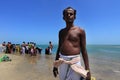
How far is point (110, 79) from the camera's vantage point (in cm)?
1016

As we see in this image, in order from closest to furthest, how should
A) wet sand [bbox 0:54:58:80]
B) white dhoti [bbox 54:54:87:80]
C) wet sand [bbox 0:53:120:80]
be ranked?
white dhoti [bbox 54:54:87:80], wet sand [bbox 0:54:58:80], wet sand [bbox 0:53:120:80]

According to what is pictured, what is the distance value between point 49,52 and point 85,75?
2214 cm

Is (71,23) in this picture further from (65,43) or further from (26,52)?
(26,52)

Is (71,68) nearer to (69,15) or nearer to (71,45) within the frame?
(71,45)

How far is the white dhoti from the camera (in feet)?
12.0

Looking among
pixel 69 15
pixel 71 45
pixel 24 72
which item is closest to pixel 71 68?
pixel 71 45

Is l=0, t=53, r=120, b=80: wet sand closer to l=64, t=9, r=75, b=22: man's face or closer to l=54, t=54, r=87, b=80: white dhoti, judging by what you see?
l=54, t=54, r=87, b=80: white dhoti

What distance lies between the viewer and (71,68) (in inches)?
146

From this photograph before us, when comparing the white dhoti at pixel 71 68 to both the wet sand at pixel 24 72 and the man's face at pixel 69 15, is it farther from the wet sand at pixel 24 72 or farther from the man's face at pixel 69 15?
the wet sand at pixel 24 72

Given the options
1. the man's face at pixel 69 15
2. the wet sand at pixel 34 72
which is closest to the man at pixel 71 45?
the man's face at pixel 69 15

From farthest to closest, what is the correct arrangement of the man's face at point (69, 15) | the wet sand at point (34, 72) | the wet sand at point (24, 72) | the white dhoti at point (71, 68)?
the wet sand at point (34, 72) < the wet sand at point (24, 72) < the man's face at point (69, 15) < the white dhoti at point (71, 68)

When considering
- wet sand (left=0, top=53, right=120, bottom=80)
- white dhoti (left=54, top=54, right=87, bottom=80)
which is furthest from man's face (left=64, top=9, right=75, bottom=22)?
wet sand (left=0, top=53, right=120, bottom=80)

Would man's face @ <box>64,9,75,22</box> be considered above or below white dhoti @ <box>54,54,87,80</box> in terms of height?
above

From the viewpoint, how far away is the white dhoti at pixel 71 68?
12.0ft
